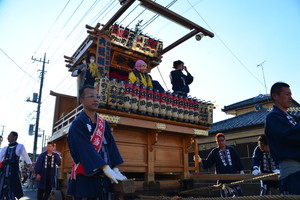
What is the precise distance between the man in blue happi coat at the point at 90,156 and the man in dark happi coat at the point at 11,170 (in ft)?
13.8

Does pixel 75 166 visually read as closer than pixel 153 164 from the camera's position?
Yes

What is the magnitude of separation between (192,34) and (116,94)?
11.7 feet

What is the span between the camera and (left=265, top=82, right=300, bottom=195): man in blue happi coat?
2709 millimetres

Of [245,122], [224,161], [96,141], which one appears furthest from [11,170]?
[245,122]

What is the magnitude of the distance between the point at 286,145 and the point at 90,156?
226 centimetres

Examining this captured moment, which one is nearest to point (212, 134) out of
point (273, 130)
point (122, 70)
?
point (122, 70)

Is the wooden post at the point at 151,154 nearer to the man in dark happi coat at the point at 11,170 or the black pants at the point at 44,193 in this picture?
the man in dark happi coat at the point at 11,170

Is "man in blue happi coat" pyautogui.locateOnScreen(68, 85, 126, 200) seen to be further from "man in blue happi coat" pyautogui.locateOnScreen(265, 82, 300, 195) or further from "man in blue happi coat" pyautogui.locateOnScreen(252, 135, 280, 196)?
"man in blue happi coat" pyautogui.locateOnScreen(252, 135, 280, 196)

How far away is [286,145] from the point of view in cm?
280

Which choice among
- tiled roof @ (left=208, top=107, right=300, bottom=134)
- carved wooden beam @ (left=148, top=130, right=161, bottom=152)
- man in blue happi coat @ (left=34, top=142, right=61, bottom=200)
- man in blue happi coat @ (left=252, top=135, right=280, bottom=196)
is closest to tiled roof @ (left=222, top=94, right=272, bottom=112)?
tiled roof @ (left=208, top=107, right=300, bottom=134)

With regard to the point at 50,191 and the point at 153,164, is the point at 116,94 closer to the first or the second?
the point at 153,164

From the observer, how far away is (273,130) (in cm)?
291

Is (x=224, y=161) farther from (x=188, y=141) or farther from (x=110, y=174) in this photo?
(x=110, y=174)

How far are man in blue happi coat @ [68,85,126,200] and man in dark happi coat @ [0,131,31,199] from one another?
166 inches
